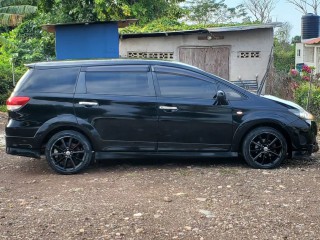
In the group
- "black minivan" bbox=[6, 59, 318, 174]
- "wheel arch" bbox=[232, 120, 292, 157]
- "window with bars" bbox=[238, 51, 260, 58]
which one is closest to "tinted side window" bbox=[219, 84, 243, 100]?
"black minivan" bbox=[6, 59, 318, 174]

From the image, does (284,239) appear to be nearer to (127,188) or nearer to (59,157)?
(127,188)

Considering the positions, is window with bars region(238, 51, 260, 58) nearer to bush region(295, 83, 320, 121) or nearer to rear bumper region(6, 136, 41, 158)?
bush region(295, 83, 320, 121)

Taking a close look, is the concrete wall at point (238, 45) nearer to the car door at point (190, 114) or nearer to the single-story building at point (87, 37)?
the single-story building at point (87, 37)

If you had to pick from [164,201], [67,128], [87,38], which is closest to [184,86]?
[67,128]

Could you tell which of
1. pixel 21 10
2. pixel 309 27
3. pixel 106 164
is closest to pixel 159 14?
pixel 21 10

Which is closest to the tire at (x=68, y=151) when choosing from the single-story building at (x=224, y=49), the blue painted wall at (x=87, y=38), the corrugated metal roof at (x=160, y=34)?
the blue painted wall at (x=87, y=38)

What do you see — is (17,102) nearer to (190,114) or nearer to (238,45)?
(190,114)

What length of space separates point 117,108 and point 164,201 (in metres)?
1.91

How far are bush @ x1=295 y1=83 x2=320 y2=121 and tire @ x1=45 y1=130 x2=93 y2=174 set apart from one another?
20.5ft

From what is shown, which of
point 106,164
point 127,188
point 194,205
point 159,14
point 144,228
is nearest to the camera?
point 144,228

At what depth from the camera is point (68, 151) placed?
272 inches

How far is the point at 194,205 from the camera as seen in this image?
534 centimetres

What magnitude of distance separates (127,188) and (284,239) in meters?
2.34

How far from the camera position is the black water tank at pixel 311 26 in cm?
3428
